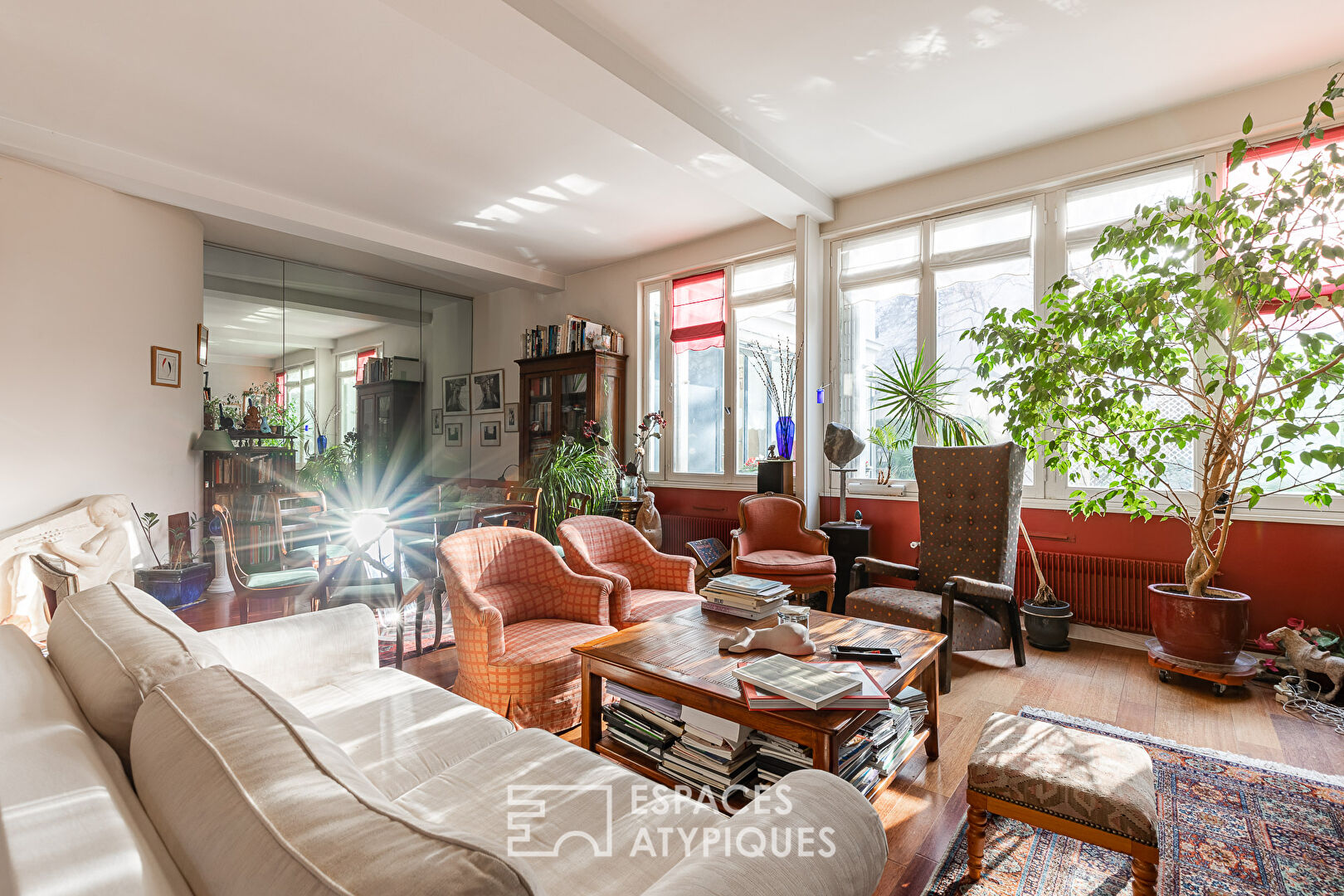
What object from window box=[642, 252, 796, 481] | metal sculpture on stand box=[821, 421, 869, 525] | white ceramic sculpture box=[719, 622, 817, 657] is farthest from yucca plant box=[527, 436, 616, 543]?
white ceramic sculpture box=[719, 622, 817, 657]

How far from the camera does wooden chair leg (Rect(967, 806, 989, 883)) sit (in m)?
1.71

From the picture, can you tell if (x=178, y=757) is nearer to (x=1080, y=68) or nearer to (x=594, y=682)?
(x=594, y=682)

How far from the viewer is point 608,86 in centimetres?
316

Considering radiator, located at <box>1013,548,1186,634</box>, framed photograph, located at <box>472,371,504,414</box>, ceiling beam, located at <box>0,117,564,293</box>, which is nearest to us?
radiator, located at <box>1013,548,1186,634</box>

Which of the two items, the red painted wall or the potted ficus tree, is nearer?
the potted ficus tree

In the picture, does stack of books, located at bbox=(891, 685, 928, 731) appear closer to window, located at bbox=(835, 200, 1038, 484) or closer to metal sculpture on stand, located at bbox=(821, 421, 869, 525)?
metal sculpture on stand, located at bbox=(821, 421, 869, 525)

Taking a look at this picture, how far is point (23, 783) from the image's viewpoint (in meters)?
0.75

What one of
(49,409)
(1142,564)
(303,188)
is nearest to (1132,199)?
(1142,564)

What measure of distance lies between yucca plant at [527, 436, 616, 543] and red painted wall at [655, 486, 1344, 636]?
2593mm

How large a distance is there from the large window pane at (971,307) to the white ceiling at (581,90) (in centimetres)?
79

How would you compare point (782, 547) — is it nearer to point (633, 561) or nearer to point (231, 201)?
point (633, 561)

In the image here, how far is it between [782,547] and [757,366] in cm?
179

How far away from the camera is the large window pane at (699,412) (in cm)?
582

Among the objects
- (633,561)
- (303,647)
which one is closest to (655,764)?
(303,647)
